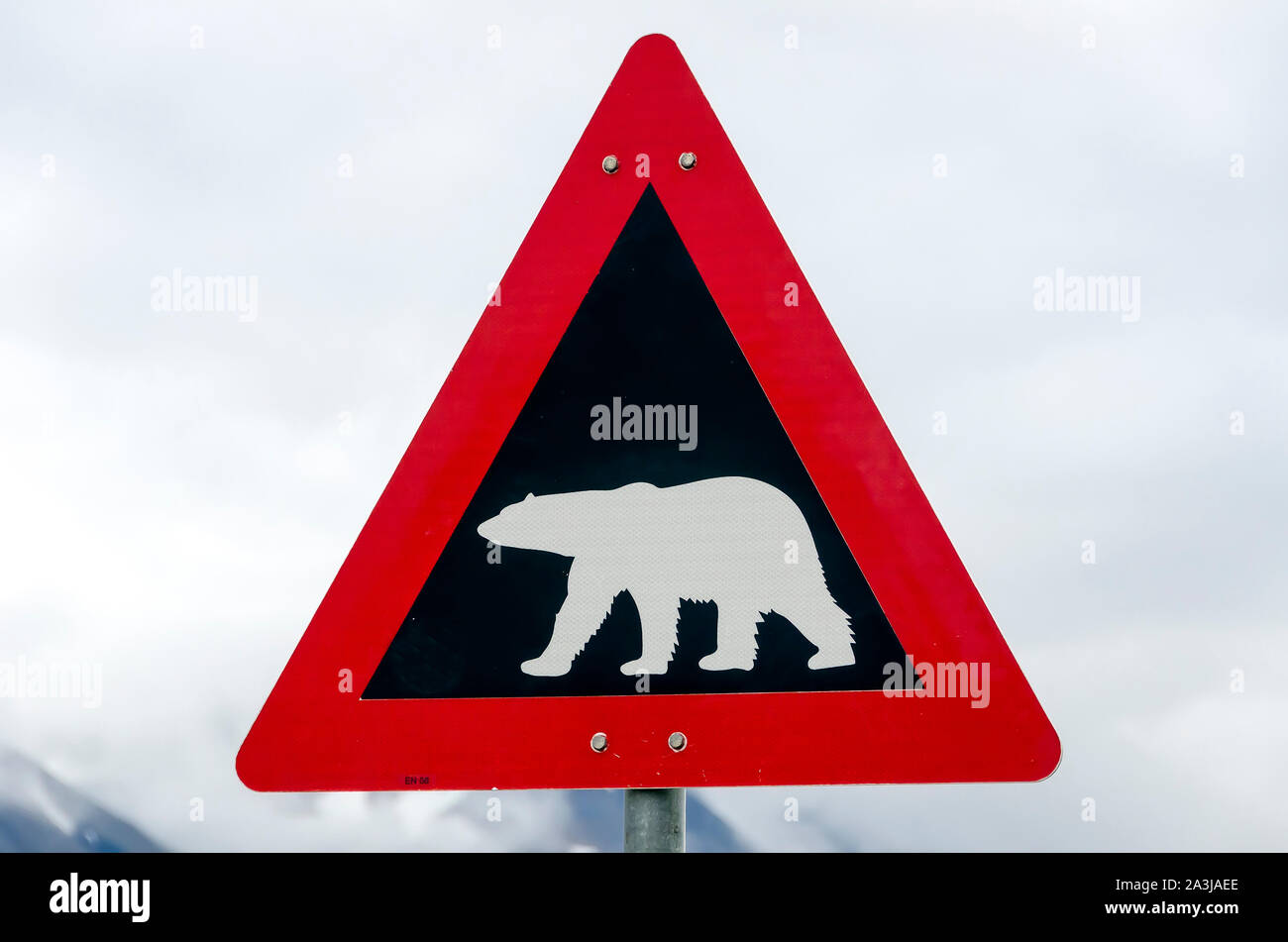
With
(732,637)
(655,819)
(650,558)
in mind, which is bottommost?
(655,819)

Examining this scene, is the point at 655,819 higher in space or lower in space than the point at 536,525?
lower

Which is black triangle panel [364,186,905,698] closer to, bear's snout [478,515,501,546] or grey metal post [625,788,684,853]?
bear's snout [478,515,501,546]

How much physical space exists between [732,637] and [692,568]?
100 mm

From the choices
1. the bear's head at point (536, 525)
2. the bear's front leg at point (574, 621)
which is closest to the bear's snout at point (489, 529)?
the bear's head at point (536, 525)

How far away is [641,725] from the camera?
149 centimetres

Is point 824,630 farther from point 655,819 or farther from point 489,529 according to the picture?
point 489,529

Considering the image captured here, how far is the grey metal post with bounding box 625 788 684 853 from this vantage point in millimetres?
1451

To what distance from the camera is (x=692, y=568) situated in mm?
1499

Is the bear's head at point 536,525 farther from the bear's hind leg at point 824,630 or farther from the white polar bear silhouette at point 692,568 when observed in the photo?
the bear's hind leg at point 824,630

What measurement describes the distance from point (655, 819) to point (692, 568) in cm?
31

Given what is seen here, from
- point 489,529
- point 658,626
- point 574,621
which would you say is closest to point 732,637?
point 658,626

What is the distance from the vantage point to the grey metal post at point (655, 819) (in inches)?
57.1
